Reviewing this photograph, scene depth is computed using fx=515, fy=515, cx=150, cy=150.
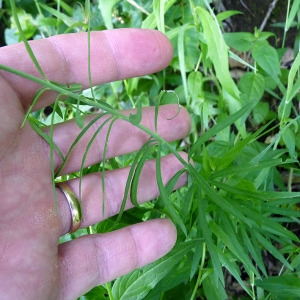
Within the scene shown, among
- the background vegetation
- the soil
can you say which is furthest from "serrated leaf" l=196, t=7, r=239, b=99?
the soil

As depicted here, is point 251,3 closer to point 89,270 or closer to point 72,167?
point 72,167

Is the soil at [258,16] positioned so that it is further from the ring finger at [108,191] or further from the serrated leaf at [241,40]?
the ring finger at [108,191]

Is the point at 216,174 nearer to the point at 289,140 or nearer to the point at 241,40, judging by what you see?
the point at 289,140

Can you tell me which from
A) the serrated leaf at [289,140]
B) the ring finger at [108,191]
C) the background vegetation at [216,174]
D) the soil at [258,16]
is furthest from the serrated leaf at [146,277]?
the soil at [258,16]

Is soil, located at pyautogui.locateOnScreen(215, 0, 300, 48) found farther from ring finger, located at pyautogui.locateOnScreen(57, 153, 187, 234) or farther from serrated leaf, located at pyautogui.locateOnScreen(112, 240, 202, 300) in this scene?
serrated leaf, located at pyautogui.locateOnScreen(112, 240, 202, 300)

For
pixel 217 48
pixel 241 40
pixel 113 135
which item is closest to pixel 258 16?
pixel 241 40

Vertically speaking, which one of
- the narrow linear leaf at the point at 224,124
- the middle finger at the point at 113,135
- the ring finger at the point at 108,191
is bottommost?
the ring finger at the point at 108,191

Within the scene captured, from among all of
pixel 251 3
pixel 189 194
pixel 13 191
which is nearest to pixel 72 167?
pixel 13 191
